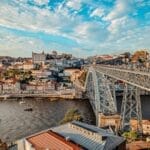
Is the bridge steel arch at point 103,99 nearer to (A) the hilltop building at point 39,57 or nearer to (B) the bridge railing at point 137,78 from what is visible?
(B) the bridge railing at point 137,78

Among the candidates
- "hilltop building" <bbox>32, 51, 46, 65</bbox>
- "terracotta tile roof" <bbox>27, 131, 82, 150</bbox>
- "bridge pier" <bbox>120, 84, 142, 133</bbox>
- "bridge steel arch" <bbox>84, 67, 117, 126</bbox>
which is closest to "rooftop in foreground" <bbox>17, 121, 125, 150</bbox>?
"terracotta tile roof" <bbox>27, 131, 82, 150</bbox>

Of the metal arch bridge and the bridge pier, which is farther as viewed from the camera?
the bridge pier

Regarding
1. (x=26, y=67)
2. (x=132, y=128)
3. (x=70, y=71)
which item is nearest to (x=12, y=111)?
(x=132, y=128)

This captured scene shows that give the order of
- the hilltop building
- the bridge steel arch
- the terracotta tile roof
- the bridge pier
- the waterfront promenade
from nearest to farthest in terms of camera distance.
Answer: the terracotta tile roof → the bridge pier → the bridge steel arch → the waterfront promenade → the hilltop building

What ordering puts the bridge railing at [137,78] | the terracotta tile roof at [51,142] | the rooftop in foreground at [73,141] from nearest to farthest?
the terracotta tile roof at [51,142]
the rooftop in foreground at [73,141]
the bridge railing at [137,78]

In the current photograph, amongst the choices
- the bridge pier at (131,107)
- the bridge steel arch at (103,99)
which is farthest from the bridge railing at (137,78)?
the bridge steel arch at (103,99)

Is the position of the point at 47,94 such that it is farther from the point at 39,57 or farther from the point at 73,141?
the point at 39,57

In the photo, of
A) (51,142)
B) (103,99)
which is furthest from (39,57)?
(51,142)

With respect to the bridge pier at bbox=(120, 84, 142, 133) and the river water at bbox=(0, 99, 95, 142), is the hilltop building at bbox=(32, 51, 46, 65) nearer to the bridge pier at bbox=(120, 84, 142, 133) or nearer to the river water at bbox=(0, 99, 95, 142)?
the river water at bbox=(0, 99, 95, 142)
